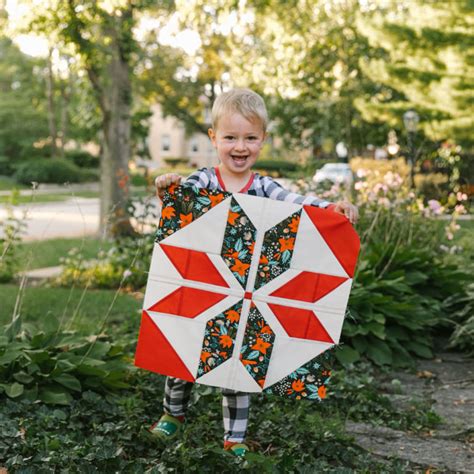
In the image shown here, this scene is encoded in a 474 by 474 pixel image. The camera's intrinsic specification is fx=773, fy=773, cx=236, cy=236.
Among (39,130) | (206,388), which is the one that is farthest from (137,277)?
(39,130)

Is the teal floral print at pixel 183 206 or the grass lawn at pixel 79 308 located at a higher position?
the teal floral print at pixel 183 206

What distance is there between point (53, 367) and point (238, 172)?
153 cm

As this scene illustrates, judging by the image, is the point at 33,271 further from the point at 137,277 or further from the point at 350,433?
the point at 350,433

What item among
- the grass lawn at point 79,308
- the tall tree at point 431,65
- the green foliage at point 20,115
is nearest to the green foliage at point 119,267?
the grass lawn at point 79,308

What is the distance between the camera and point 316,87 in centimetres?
2998

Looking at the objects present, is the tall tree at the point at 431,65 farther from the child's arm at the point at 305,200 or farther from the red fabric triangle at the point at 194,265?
the red fabric triangle at the point at 194,265

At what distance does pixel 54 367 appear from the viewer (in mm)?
3959

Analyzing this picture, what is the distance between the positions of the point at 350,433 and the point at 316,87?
1065 inches

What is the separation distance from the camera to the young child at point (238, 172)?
10.3 ft

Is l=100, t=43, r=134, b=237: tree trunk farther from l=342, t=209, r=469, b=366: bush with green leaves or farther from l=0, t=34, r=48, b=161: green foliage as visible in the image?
l=0, t=34, r=48, b=161: green foliage

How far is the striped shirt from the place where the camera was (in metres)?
3.23

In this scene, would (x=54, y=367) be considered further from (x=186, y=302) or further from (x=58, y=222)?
(x=58, y=222)

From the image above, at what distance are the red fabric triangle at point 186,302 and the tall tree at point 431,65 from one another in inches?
715

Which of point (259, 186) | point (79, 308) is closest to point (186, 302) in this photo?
point (259, 186)
